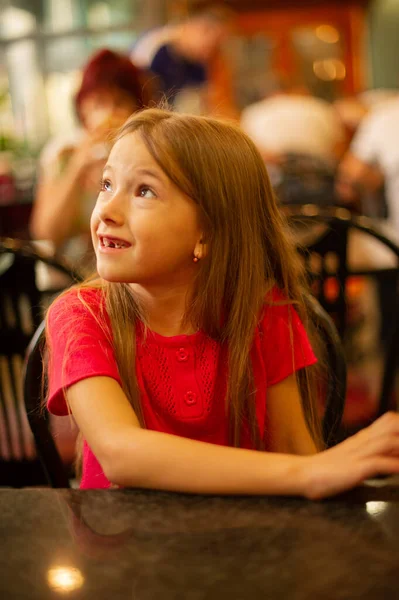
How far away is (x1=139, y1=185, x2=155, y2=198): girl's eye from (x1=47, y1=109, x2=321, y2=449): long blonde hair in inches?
1.1

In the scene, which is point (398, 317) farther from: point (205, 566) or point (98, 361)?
point (205, 566)

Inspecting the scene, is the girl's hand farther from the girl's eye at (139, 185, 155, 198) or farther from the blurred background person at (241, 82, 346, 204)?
the blurred background person at (241, 82, 346, 204)

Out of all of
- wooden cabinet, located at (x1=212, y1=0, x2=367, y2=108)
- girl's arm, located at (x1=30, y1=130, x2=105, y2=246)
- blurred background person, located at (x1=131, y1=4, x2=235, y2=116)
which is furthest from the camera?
wooden cabinet, located at (x1=212, y1=0, x2=367, y2=108)

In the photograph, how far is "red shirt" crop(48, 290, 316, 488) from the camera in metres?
0.91

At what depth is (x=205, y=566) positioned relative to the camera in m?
0.47

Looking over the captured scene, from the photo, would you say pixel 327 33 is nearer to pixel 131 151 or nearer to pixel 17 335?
pixel 17 335

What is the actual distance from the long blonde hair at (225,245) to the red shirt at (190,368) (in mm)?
16

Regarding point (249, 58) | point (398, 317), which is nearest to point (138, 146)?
point (398, 317)

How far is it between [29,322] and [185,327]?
471mm

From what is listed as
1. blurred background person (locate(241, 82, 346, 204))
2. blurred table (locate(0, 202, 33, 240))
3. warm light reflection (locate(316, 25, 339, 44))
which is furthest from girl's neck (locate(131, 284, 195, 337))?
warm light reflection (locate(316, 25, 339, 44))

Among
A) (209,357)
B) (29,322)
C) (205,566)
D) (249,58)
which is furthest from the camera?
(249,58)

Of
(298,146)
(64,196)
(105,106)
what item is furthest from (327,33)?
(64,196)

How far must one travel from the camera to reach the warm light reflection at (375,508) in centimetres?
54

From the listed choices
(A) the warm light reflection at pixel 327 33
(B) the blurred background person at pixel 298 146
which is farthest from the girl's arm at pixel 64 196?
(A) the warm light reflection at pixel 327 33
